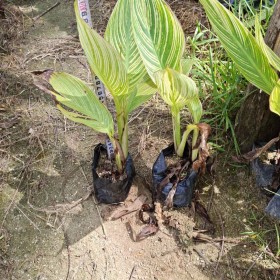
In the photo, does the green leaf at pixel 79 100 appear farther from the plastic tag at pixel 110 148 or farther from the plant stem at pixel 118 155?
the plastic tag at pixel 110 148

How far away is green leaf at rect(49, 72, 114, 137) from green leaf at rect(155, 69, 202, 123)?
0.21 m

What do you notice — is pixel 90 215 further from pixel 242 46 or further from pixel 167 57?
pixel 242 46

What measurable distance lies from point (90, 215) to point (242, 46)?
80 cm

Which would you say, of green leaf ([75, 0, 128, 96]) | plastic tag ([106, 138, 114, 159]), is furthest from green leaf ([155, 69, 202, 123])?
plastic tag ([106, 138, 114, 159])

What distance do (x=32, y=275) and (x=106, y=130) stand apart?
558mm

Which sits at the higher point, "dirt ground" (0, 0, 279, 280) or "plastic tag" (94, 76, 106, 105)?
"plastic tag" (94, 76, 106, 105)

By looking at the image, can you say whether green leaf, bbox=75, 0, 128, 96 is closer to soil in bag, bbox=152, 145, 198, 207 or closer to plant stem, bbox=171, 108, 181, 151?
plant stem, bbox=171, 108, 181, 151

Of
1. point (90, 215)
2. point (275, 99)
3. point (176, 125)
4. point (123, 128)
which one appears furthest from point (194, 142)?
point (90, 215)

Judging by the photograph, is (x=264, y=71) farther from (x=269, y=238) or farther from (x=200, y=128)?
(x=269, y=238)

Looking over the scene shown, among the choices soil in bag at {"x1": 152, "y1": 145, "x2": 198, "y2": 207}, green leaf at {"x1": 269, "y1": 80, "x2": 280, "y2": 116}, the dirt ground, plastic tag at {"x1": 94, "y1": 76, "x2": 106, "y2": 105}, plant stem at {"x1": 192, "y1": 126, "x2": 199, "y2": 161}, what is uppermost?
green leaf at {"x1": 269, "y1": 80, "x2": 280, "y2": 116}

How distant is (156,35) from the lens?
1.23 metres

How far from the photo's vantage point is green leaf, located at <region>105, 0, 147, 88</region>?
126 centimetres

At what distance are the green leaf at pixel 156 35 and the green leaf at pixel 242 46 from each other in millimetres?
109

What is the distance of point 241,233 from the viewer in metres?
1.48
